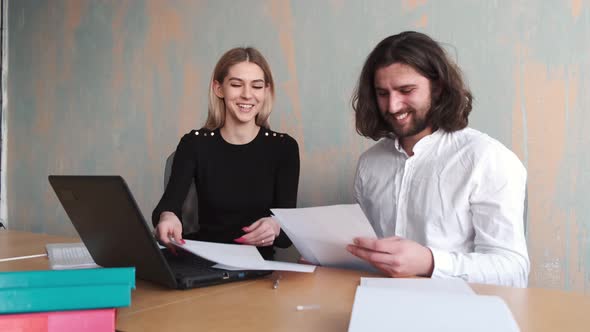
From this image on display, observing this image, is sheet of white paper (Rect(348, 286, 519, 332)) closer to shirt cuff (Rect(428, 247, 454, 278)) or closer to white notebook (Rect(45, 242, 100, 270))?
shirt cuff (Rect(428, 247, 454, 278))

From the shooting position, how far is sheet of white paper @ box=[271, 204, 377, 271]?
1.11 meters

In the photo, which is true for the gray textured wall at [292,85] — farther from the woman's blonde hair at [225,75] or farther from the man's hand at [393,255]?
the man's hand at [393,255]

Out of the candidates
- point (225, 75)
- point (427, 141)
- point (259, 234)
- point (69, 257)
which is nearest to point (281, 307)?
point (259, 234)

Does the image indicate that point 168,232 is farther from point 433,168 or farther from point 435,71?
point 435,71

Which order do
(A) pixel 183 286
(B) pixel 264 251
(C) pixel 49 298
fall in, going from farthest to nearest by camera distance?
(B) pixel 264 251 < (A) pixel 183 286 < (C) pixel 49 298

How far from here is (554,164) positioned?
1.91 m

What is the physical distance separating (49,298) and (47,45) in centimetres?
330

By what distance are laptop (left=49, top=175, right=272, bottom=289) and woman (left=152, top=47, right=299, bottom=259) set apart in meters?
0.81

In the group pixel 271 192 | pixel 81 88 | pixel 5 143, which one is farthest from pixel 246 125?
pixel 5 143

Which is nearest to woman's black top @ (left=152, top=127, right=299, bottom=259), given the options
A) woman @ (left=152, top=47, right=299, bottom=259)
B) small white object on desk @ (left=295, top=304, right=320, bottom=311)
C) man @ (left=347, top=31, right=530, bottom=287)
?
woman @ (left=152, top=47, right=299, bottom=259)

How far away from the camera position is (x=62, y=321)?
0.69 metres

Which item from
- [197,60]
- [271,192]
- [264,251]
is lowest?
[264,251]

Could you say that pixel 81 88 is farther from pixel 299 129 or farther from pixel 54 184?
pixel 54 184

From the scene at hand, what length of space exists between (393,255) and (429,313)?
0.40 m
